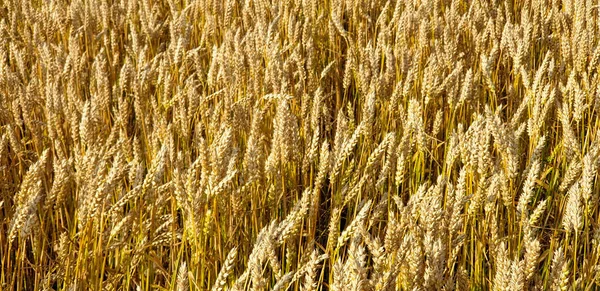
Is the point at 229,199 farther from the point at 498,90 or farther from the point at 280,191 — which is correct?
the point at 498,90

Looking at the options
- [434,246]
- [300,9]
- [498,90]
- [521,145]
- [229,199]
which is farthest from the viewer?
[300,9]

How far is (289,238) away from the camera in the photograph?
1211mm

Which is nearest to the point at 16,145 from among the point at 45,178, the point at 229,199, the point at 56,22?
the point at 45,178

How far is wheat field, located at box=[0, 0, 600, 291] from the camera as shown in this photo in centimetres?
115

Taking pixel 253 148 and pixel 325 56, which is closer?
pixel 253 148

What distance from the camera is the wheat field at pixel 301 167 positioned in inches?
45.3

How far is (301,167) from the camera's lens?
1738 mm

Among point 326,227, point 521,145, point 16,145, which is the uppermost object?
point 16,145

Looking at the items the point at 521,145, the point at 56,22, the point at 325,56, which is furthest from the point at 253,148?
the point at 56,22

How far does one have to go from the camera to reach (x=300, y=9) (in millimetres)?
2953

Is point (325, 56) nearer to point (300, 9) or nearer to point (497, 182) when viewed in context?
point (300, 9)

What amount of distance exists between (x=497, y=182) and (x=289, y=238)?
39 cm

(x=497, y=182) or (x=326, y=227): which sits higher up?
(x=497, y=182)

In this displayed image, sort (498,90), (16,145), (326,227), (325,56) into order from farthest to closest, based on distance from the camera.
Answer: (325,56) < (498,90) < (326,227) < (16,145)
